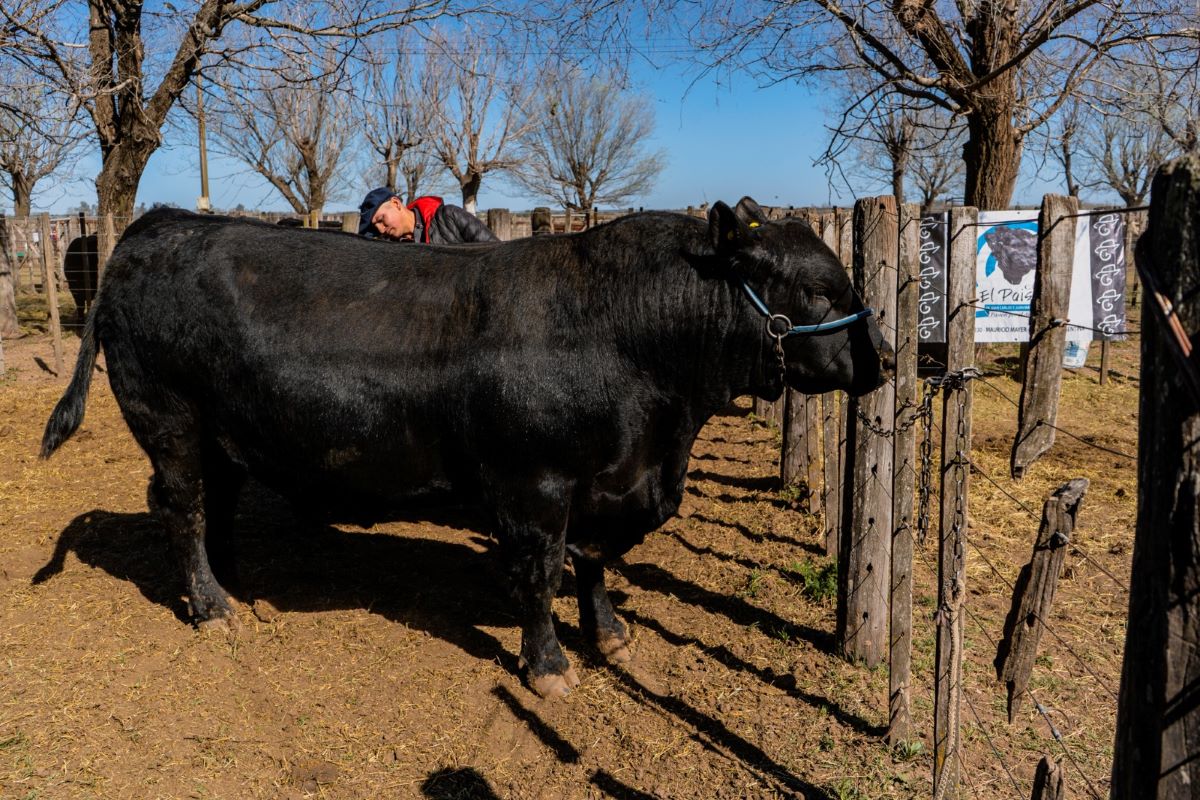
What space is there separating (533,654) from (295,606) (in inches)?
68.4

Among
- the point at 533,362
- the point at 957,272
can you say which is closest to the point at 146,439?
the point at 533,362

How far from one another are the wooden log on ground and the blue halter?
1307 millimetres

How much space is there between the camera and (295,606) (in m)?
5.10

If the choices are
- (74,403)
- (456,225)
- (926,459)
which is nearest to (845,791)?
(926,459)

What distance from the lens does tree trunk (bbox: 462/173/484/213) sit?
33.3 meters

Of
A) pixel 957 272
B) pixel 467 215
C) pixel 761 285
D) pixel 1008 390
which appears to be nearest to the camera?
pixel 957 272

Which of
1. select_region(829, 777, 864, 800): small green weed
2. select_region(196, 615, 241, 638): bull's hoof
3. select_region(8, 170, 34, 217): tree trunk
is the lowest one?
select_region(829, 777, 864, 800): small green weed

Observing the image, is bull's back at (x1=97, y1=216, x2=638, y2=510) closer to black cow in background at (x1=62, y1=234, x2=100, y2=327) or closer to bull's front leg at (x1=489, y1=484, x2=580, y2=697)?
bull's front leg at (x1=489, y1=484, x2=580, y2=697)

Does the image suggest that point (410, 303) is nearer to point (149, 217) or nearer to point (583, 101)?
point (149, 217)

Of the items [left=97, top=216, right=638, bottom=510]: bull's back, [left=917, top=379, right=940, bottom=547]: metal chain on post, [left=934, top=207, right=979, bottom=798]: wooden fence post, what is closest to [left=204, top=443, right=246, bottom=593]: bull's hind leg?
[left=97, top=216, right=638, bottom=510]: bull's back

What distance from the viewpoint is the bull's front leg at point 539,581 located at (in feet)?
13.4

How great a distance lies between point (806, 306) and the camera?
3.89m

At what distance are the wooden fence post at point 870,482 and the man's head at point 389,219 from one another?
3.38 meters

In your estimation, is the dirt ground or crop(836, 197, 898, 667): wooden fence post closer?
the dirt ground
